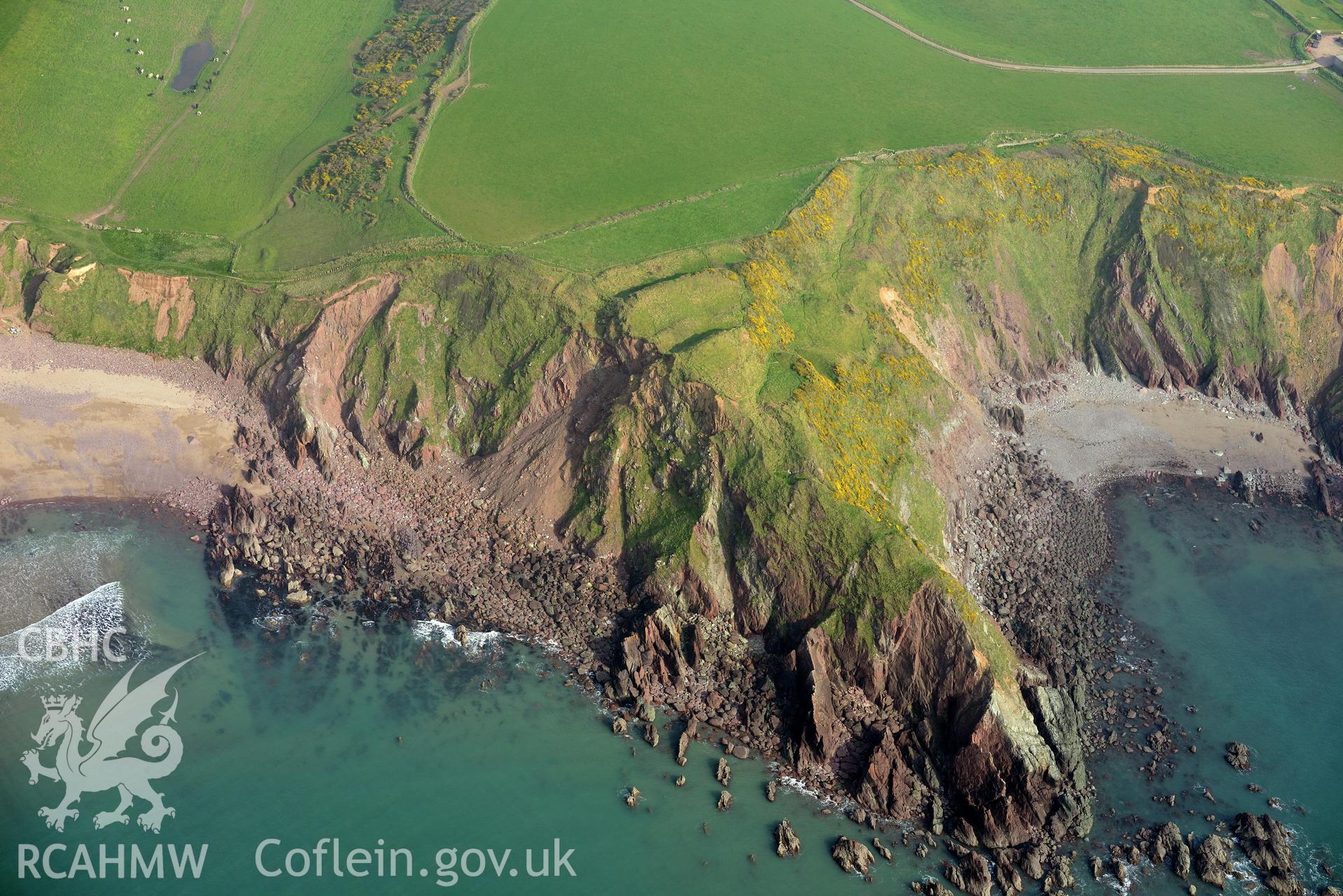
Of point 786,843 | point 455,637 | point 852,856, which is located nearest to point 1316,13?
point 852,856

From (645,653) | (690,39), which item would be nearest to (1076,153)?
(690,39)

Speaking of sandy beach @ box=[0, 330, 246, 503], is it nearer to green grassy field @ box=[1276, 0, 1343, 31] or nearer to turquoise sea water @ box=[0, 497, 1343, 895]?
turquoise sea water @ box=[0, 497, 1343, 895]

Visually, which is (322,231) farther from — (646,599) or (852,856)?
(852,856)

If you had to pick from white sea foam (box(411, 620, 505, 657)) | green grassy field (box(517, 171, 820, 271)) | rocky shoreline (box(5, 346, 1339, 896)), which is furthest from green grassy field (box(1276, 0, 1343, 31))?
white sea foam (box(411, 620, 505, 657))

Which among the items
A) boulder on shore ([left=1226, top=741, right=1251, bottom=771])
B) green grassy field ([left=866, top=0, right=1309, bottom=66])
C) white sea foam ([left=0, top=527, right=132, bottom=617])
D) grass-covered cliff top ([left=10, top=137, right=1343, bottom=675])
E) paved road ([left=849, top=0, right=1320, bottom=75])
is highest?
green grassy field ([left=866, top=0, right=1309, bottom=66])

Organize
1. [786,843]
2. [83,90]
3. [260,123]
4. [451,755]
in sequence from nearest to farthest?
[786,843] → [451,755] → [260,123] → [83,90]

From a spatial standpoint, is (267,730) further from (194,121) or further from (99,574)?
(194,121)

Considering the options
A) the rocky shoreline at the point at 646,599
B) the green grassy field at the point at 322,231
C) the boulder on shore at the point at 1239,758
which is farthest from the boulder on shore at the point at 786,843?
the green grassy field at the point at 322,231
